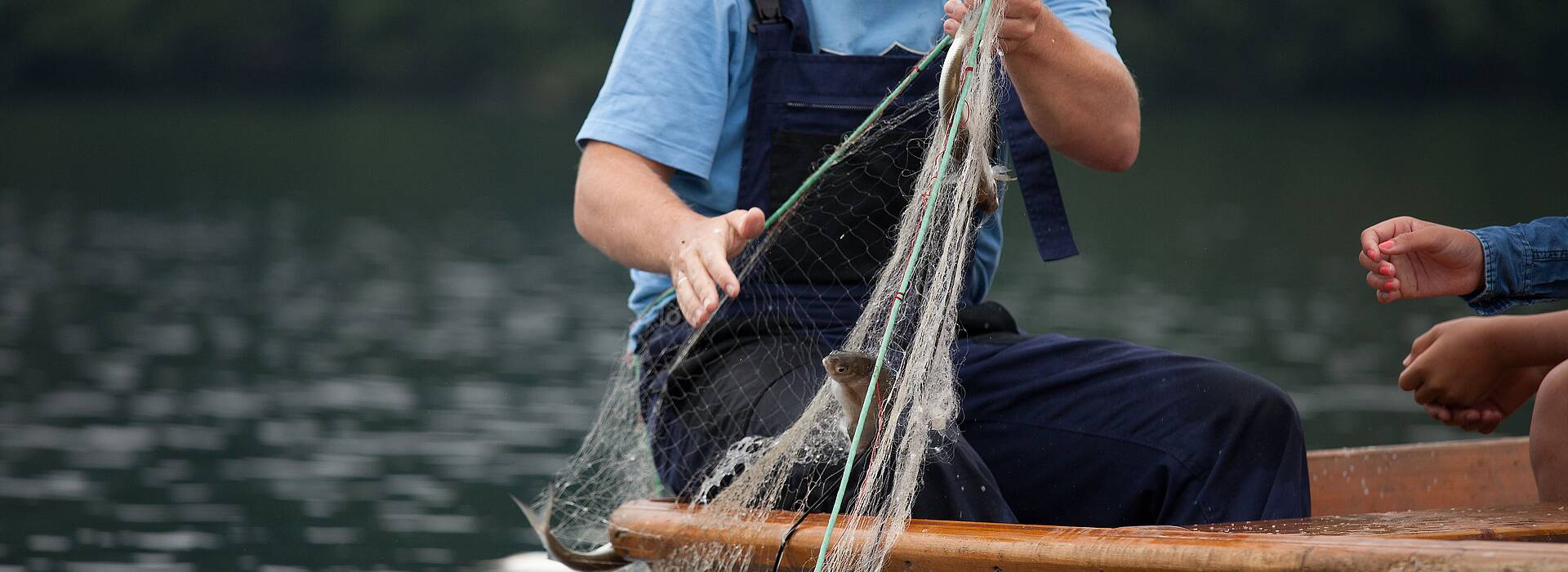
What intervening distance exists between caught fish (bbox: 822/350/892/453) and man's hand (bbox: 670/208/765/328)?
0.19 meters

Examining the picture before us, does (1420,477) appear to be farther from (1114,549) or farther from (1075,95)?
(1114,549)

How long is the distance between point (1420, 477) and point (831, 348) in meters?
1.58

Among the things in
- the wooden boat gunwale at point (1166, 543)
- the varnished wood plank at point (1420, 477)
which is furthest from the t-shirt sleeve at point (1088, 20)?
the varnished wood plank at point (1420, 477)

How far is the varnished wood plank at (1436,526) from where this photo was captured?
244 cm

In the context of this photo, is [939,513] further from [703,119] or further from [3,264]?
[3,264]

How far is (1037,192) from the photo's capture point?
316 cm

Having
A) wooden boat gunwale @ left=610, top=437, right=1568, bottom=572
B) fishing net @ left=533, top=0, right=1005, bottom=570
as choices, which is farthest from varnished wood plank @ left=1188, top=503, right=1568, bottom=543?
fishing net @ left=533, top=0, right=1005, bottom=570

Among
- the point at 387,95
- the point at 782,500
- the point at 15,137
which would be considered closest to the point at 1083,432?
the point at 782,500

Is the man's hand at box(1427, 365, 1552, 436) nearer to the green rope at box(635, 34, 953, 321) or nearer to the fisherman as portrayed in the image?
the fisherman

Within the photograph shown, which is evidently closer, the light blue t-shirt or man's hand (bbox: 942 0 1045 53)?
man's hand (bbox: 942 0 1045 53)

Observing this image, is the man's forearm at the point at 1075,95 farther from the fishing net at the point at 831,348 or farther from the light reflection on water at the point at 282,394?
the light reflection on water at the point at 282,394

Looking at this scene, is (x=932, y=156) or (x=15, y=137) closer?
(x=932, y=156)

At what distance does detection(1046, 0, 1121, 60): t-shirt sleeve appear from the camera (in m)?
3.12

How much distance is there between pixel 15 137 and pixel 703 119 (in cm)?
3172
